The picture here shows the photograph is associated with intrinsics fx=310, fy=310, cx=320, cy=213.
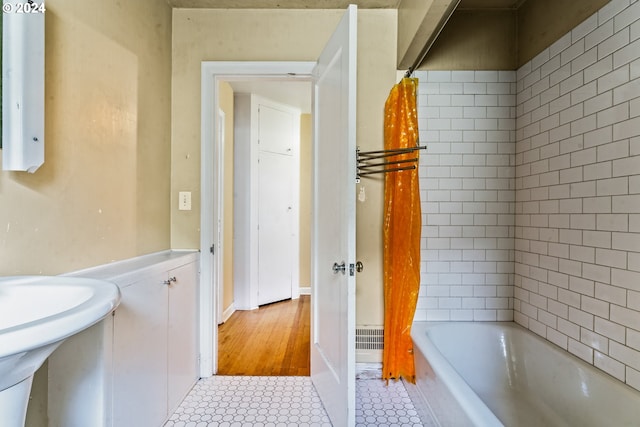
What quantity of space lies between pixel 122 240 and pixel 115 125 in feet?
1.76

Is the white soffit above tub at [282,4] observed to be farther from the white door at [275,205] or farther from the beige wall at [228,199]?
the white door at [275,205]

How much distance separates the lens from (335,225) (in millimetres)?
1504

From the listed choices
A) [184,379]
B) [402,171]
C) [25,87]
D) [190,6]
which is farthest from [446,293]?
[190,6]

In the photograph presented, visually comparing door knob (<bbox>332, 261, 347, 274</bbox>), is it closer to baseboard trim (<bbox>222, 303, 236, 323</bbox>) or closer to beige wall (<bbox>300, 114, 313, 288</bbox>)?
baseboard trim (<bbox>222, 303, 236, 323</bbox>)

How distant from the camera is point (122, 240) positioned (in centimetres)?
147

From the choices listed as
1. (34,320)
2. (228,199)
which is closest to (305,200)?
(228,199)

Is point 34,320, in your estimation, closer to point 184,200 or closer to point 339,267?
point 339,267

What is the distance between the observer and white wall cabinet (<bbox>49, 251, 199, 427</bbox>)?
1071 mm

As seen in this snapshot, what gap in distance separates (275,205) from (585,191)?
2.86 meters

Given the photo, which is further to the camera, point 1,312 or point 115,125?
point 115,125

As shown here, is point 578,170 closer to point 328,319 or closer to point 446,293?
point 446,293

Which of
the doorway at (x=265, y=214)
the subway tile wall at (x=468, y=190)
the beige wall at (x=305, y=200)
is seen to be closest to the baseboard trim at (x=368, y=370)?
the subway tile wall at (x=468, y=190)

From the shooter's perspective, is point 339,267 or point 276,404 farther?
point 276,404

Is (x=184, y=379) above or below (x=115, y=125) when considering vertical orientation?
below
